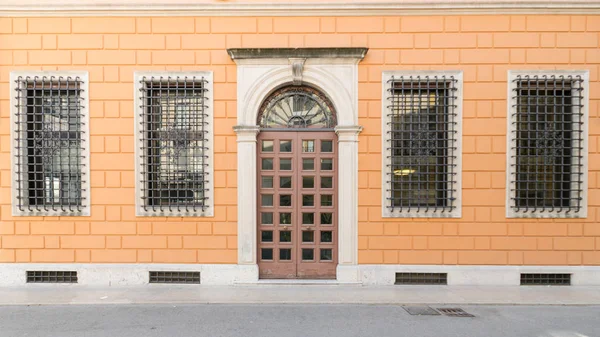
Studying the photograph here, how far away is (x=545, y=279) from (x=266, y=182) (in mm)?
6326

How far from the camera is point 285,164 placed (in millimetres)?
7508

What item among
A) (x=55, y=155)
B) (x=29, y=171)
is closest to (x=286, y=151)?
(x=55, y=155)

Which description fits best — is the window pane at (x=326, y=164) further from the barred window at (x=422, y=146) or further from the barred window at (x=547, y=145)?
the barred window at (x=547, y=145)

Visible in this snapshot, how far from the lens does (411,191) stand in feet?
24.1

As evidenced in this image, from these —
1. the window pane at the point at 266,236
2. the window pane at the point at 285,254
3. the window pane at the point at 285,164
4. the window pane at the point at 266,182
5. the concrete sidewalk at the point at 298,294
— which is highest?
the window pane at the point at 285,164

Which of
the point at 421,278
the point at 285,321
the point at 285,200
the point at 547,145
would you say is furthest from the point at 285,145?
the point at 547,145

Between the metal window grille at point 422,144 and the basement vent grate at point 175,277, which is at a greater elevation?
the metal window grille at point 422,144

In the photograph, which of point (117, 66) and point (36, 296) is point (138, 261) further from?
point (117, 66)

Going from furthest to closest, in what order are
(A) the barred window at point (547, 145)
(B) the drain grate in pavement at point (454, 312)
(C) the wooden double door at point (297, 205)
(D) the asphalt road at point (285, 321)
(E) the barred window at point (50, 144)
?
(C) the wooden double door at point (297, 205) < (E) the barred window at point (50, 144) < (A) the barred window at point (547, 145) < (B) the drain grate in pavement at point (454, 312) < (D) the asphalt road at point (285, 321)

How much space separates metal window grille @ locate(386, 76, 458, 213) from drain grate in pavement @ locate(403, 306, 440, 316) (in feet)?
6.56

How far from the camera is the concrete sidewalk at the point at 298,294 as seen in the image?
6.30m

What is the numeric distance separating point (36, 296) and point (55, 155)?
2.90 m

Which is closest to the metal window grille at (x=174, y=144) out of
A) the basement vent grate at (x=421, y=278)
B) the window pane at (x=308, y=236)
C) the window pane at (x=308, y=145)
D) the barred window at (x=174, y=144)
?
the barred window at (x=174, y=144)

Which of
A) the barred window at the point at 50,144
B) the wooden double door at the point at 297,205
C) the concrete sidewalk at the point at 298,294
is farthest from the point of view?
the wooden double door at the point at 297,205
